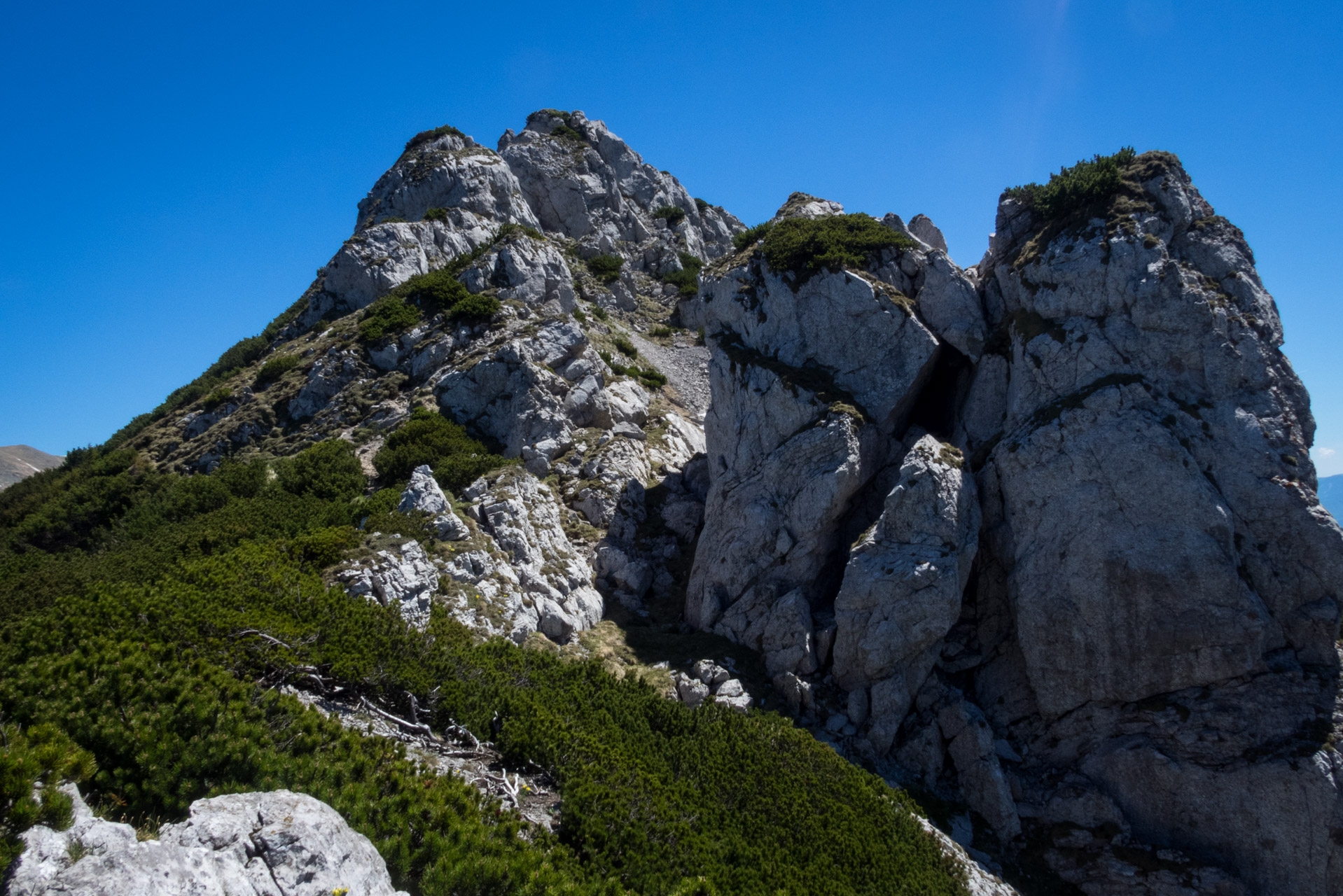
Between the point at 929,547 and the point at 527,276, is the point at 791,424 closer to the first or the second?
the point at 929,547

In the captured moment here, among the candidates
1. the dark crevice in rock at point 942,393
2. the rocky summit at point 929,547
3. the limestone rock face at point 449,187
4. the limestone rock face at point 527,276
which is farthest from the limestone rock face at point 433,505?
the limestone rock face at point 449,187

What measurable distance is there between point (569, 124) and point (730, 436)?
61201mm


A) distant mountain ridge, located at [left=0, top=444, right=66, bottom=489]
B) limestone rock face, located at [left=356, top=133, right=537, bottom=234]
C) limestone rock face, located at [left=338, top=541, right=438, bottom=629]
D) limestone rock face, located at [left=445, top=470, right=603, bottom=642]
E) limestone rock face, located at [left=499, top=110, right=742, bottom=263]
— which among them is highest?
limestone rock face, located at [left=499, top=110, right=742, bottom=263]

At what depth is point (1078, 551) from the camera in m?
21.5

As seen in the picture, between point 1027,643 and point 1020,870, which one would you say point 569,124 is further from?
point 1020,870

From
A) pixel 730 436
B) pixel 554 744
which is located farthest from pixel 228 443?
pixel 554 744

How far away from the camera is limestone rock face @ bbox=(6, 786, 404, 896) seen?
6.00 m

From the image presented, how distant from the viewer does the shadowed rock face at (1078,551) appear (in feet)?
61.4

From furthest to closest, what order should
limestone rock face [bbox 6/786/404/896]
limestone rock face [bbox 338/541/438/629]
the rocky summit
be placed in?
limestone rock face [bbox 338/541/438/629], the rocky summit, limestone rock face [bbox 6/786/404/896]

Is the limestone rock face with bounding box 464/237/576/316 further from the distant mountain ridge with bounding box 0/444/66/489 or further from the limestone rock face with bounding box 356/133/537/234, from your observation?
the distant mountain ridge with bounding box 0/444/66/489

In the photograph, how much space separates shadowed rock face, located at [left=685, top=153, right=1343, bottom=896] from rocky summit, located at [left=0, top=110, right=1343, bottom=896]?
0.11m

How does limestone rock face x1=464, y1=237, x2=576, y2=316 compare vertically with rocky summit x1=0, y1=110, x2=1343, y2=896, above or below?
above

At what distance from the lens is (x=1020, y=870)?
1852 cm

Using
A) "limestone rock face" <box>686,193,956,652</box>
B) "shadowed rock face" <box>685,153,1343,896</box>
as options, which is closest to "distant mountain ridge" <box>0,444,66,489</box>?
"limestone rock face" <box>686,193,956,652</box>
